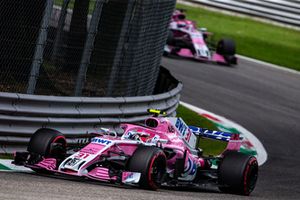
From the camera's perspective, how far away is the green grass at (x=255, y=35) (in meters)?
29.0

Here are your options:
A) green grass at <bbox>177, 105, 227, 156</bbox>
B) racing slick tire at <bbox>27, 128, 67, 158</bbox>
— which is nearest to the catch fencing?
racing slick tire at <bbox>27, 128, 67, 158</bbox>

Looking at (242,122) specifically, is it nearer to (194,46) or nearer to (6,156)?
(194,46)

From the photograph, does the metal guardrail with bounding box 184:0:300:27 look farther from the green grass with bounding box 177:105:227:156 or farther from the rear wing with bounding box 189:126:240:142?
the rear wing with bounding box 189:126:240:142

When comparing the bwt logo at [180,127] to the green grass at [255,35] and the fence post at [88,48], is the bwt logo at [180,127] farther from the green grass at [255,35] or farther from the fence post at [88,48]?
the green grass at [255,35]

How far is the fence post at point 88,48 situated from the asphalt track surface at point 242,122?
2264 millimetres

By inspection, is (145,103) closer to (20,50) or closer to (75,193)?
(20,50)

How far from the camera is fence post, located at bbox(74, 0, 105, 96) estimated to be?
12406 millimetres

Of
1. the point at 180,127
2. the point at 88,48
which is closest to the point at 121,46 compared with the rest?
the point at 88,48

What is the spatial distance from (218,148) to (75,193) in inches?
269

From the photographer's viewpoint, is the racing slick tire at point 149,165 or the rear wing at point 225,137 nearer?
the racing slick tire at point 149,165

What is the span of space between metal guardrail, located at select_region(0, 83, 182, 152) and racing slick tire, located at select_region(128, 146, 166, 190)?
1932mm

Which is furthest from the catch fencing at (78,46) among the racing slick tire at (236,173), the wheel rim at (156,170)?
the racing slick tire at (236,173)

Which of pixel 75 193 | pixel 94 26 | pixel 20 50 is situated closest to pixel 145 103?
pixel 94 26

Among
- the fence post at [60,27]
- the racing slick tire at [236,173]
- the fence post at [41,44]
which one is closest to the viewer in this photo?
the racing slick tire at [236,173]
